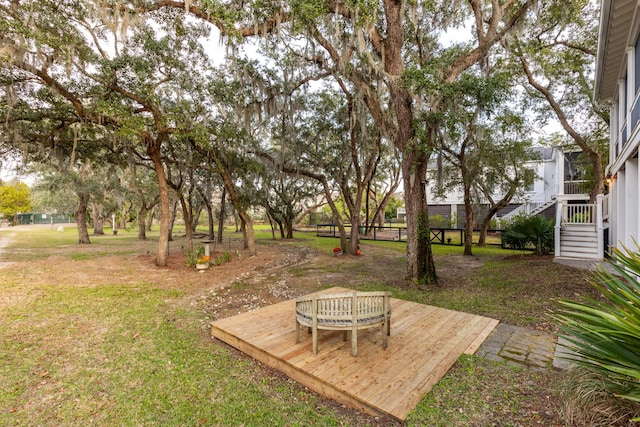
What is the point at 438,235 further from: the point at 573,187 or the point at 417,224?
the point at 417,224

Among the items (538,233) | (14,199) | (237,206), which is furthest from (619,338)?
(14,199)

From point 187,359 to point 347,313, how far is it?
2.12 meters

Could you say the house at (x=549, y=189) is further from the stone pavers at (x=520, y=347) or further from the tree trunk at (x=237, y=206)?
the stone pavers at (x=520, y=347)

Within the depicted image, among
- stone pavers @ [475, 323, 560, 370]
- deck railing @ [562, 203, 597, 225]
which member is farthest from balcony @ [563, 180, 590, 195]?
stone pavers @ [475, 323, 560, 370]

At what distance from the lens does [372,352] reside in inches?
134

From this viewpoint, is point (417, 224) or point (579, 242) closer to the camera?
point (417, 224)

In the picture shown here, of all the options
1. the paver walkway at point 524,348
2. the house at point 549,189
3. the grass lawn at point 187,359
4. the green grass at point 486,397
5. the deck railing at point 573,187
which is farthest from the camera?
the deck railing at point 573,187

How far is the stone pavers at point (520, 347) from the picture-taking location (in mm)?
3293

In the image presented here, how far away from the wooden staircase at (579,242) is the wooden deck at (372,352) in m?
7.28

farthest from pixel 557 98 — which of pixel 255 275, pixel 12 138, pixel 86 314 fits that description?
pixel 12 138

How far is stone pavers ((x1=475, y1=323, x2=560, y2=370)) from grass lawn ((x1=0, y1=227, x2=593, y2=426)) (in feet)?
0.75

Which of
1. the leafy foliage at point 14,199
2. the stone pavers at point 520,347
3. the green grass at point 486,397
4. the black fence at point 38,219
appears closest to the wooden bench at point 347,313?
the green grass at point 486,397

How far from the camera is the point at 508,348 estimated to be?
3.65 m

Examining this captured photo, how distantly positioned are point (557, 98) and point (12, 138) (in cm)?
1948
